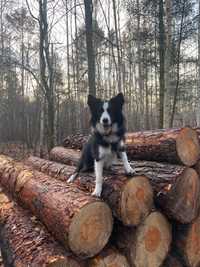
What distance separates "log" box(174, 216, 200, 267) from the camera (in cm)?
386

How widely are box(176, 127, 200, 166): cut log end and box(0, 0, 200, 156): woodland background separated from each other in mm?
5995

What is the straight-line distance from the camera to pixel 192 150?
4.18 metres

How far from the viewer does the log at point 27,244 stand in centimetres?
304

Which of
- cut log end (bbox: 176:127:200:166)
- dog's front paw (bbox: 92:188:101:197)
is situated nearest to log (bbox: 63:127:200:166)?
cut log end (bbox: 176:127:200:166)

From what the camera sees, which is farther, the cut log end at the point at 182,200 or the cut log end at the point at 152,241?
the cut log end at the point at 182,200

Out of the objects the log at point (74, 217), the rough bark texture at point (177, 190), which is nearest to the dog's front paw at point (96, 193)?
the log at point (74, 217)

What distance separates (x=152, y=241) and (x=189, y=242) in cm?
56

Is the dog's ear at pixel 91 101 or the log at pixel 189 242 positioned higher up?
the dog's ear at pixel 91 101

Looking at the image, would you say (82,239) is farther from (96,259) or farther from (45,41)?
(45,41)

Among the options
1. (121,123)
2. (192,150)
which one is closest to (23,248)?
(121,123)

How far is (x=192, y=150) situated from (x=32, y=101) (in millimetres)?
26058

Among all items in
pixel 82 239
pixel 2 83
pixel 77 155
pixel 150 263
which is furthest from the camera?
pixel 2 83

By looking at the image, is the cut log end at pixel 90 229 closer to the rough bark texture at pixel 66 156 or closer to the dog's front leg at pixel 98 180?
the dog's front leg at pixel 98 180

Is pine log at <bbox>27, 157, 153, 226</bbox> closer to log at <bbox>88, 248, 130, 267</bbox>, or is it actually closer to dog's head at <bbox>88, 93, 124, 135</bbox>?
log at <bbox>88, 248, 130, 267</bbox>
